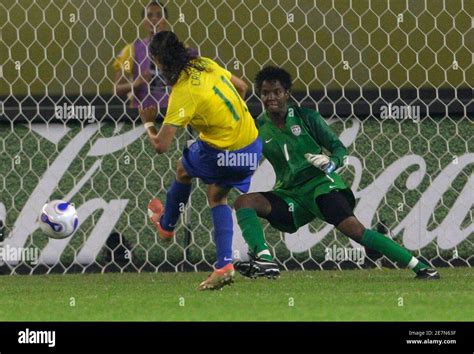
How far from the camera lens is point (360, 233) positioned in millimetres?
8766

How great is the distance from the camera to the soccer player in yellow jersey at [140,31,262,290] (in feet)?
26.4

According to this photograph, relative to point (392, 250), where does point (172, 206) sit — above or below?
above

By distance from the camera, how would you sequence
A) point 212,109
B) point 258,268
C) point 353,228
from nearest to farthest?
point 212,109 → point 258,268 → point 353,228

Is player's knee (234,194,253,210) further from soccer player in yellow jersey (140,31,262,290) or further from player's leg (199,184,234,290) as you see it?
player's leg (199,184,234,290)

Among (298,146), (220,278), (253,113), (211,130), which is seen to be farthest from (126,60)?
(220,278)

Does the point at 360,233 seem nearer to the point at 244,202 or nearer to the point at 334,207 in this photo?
the point at 334,207

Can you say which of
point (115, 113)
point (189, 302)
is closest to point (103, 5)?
point (115, 113)

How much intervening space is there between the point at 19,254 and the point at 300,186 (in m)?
1.97

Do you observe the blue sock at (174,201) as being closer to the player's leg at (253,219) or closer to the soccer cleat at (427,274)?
the player's leg at (253,219)

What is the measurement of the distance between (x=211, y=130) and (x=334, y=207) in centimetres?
99

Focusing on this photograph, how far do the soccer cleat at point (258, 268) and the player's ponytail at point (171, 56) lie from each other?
112cm

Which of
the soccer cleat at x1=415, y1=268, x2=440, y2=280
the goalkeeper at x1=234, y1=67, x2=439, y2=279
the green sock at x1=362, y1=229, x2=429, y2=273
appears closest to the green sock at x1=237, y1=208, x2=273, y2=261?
the goalkeeper at x1=234, y1=67, x2=439, y2=279

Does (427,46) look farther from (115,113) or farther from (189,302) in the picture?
(189,302)

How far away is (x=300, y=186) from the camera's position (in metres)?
8.99
